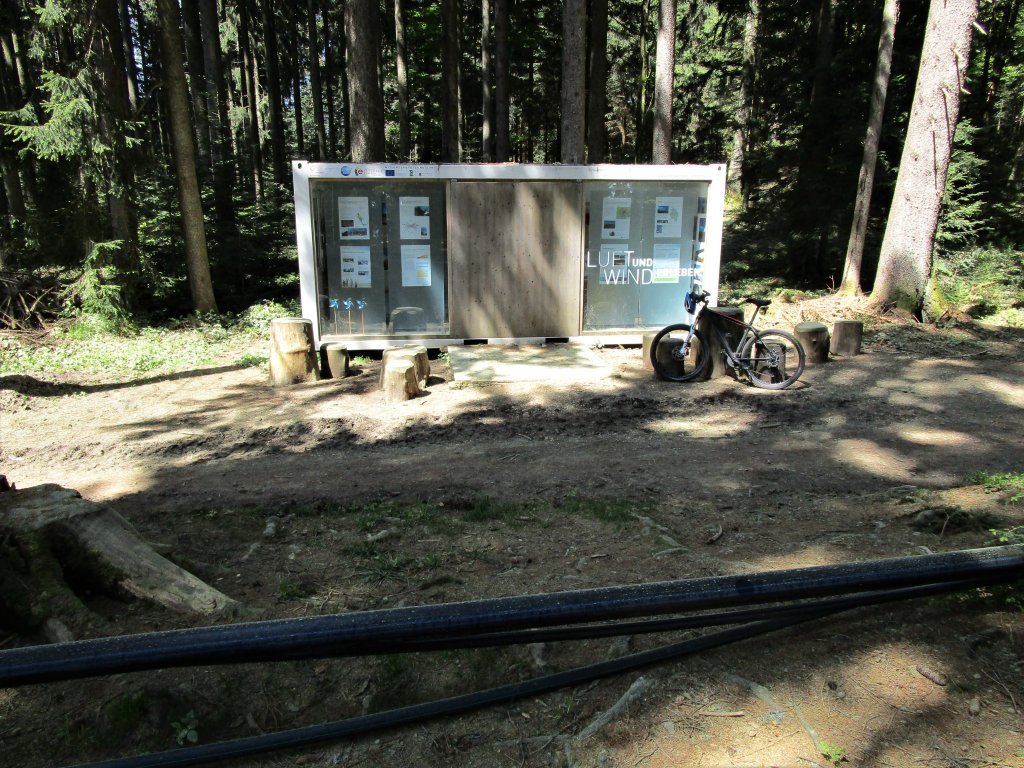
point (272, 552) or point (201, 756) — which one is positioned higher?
point (201, 756)

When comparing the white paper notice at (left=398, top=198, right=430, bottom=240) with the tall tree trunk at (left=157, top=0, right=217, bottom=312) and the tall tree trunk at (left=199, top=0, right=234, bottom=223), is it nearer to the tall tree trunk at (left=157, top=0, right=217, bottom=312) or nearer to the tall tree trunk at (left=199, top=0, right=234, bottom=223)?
the tall tree trunk at (left=157, top=0, right=217, bottom=312)

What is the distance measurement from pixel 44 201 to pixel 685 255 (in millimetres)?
11632

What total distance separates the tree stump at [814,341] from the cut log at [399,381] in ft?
17.6

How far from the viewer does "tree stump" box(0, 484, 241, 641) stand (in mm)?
2889

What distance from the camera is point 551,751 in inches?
89.2

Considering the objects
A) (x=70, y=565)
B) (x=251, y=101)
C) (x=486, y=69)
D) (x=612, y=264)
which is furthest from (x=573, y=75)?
(x=251, y=101)

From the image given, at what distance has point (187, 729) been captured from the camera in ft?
7.80

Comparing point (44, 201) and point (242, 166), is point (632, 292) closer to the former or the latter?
point (44, 201)

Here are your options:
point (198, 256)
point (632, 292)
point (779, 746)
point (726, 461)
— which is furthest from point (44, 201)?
point (779, 746)

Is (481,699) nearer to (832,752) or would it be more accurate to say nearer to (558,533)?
(832,752)

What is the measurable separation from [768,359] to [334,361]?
567 centimetres

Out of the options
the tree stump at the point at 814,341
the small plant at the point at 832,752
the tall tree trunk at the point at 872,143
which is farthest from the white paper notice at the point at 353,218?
the small plant at the point at 832,752

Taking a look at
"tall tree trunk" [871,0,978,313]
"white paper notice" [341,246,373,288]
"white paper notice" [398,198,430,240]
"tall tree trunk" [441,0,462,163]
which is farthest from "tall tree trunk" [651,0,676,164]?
"white paper notice" [341,246,373,288]

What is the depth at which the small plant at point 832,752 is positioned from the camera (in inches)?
84.9
